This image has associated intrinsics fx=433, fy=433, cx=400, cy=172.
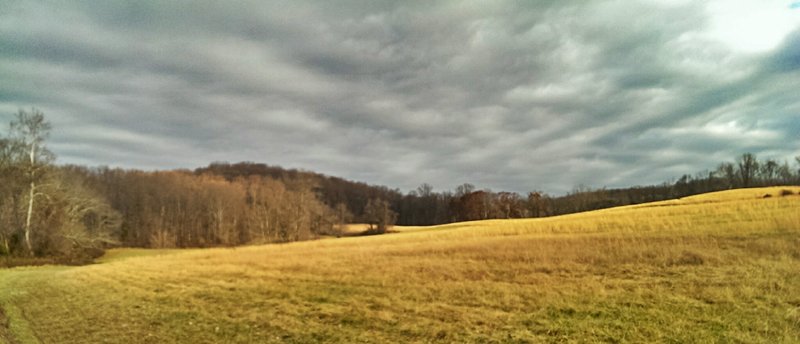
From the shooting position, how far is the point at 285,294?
56.2 ft

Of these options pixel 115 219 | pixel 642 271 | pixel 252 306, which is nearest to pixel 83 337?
pixel 252 306

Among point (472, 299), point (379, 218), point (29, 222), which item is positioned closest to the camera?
point (472, 299)

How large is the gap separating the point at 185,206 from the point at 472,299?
112216 mm

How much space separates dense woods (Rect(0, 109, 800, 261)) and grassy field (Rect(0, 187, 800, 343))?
1053 inches

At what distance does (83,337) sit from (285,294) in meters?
6.64

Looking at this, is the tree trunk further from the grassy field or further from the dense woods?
the grassy field

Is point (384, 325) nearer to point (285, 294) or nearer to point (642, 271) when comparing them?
point (285, 294)

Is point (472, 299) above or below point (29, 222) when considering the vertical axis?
below

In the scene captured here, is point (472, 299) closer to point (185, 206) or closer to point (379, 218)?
point (379, 218)

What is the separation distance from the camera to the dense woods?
45.2 meters

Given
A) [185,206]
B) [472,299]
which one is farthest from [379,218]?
[472,299]

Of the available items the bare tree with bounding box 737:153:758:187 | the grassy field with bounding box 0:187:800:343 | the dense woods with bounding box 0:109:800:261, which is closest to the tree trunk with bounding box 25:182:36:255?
the dense woods with bounding box 0:109:800:261

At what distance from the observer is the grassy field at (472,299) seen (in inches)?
400

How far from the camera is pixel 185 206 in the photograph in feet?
363
